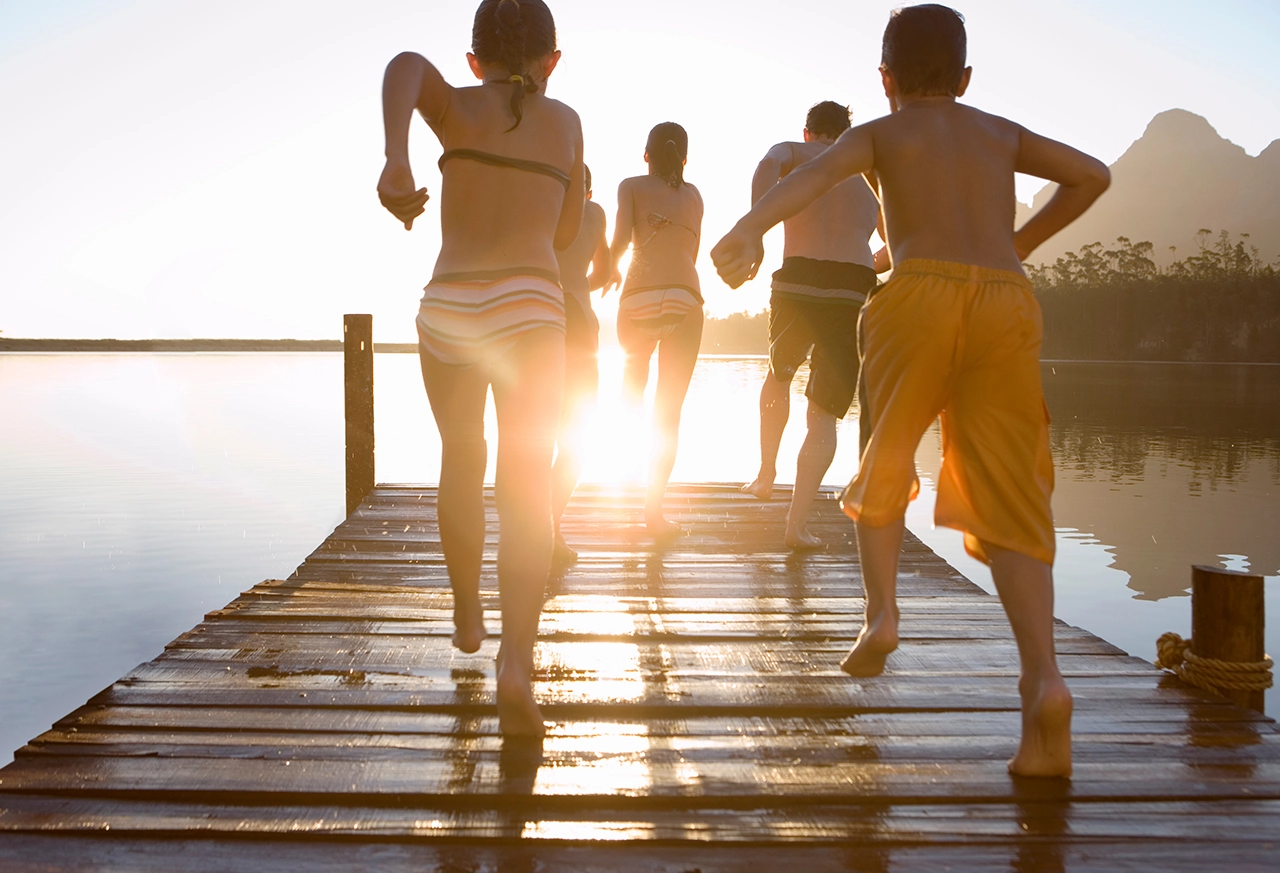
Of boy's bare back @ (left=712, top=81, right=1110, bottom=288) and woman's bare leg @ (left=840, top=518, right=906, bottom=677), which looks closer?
boy's bare back @ (left=712, top=81, right=1110, bottom=288)

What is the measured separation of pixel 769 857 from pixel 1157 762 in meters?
1.25

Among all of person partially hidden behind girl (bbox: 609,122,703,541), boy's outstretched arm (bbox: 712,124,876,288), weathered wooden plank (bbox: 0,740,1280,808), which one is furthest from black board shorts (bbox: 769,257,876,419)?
weathered wooden plank (bbox: 0,740,1280,808)

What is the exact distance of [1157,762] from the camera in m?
2.57

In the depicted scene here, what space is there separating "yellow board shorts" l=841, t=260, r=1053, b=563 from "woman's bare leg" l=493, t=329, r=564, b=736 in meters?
0.94

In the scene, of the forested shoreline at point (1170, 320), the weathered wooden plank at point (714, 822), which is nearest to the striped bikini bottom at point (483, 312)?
the weathered wooden plank at point (714, 822)

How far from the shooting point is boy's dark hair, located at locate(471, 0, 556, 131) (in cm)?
270

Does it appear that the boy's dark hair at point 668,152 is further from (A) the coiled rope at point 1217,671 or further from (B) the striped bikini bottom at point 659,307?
(A) the coiled rope at point 1217,671

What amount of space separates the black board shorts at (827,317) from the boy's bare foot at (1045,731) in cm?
271

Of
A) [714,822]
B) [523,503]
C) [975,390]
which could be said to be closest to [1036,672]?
[975,390]

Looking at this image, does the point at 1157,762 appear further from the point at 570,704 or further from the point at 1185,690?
the point at 570,704

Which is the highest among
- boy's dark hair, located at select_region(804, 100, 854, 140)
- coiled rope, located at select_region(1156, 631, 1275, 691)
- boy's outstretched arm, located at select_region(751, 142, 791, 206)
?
boy's dark hair, located at select_region(804, 100, 854, 140)

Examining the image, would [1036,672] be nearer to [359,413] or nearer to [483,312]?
[483,312]

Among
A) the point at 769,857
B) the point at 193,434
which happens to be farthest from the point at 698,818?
the point at 193,434

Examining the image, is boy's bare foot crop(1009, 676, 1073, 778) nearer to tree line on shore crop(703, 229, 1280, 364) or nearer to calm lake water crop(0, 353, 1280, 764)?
calm lake water crop(0, 353, 1280, 764)
